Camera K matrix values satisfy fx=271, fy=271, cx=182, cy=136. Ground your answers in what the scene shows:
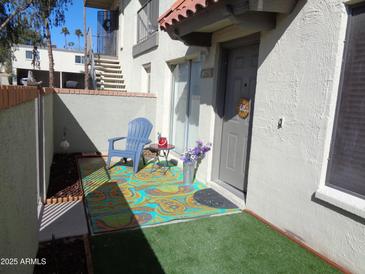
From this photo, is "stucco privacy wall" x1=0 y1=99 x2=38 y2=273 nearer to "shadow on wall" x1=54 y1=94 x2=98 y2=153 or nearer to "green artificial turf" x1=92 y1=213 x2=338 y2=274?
"green artificial turf" x1=92 y1=213 x2=338 y2=274

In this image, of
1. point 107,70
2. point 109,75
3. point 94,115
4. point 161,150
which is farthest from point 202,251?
point 107,70

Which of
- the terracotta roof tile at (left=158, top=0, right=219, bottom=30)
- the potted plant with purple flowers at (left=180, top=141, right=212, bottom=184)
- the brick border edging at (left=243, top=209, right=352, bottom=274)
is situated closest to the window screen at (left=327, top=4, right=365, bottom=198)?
the brick border edging at (left=243, top=209, right=352, bottom=274)

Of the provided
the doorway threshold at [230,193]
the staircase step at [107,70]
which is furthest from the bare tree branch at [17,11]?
the doorway threshold at [230,193]

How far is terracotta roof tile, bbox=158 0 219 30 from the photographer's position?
3.23 metres

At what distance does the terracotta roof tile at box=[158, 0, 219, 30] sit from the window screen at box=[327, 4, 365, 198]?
1444 mm

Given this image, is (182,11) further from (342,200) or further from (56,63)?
(56,63)

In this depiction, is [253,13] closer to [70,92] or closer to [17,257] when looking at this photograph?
[17,257]

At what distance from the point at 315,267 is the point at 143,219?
6.43ft

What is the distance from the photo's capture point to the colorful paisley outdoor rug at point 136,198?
11.2 feet

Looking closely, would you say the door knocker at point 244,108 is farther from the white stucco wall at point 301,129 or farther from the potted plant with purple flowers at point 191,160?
the potted plant with purple flowers at point 191,160

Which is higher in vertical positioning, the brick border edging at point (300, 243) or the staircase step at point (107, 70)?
the staircase step at point (107, 70)

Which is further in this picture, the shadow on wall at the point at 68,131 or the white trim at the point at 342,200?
the shadow on wall at the point at 68,131

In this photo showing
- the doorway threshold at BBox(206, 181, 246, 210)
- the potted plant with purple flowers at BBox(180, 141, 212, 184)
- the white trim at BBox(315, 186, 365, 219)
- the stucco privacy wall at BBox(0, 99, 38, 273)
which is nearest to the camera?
the stucco privacy wall at BBox(0, 99, 38, 273)

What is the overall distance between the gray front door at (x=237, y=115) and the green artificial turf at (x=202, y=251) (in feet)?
3.92
